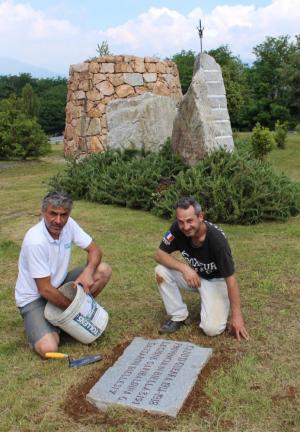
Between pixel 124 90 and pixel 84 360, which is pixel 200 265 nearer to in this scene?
pixel 84 360

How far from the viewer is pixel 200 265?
12.4ft

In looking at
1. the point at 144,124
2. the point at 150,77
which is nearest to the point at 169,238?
the point at 144,124

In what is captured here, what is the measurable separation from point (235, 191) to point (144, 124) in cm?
314

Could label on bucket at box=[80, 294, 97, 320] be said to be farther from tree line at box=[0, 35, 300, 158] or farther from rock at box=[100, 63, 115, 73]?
tree line at box=[0, 35, 300, 158]

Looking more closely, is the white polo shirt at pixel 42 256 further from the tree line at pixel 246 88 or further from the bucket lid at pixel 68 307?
the tree line at pixel 246 88

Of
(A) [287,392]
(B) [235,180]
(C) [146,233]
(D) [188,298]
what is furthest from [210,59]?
(A) [287,392]

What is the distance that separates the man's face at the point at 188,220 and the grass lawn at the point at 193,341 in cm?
79

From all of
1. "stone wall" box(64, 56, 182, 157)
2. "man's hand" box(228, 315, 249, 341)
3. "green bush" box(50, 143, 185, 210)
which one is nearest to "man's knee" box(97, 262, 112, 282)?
"man's hand" box(228, 315, 249, 341)

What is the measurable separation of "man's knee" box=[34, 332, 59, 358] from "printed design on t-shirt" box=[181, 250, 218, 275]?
1079 mm

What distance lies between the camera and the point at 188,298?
4.56 meters

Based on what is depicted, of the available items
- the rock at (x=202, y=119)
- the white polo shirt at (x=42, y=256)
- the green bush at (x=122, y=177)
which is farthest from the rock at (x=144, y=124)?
the white polo shirt at (x=42, y=256)

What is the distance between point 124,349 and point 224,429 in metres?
1.08

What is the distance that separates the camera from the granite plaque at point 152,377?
9.37 feet

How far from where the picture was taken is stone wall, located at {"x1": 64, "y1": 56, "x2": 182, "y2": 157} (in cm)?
1394
